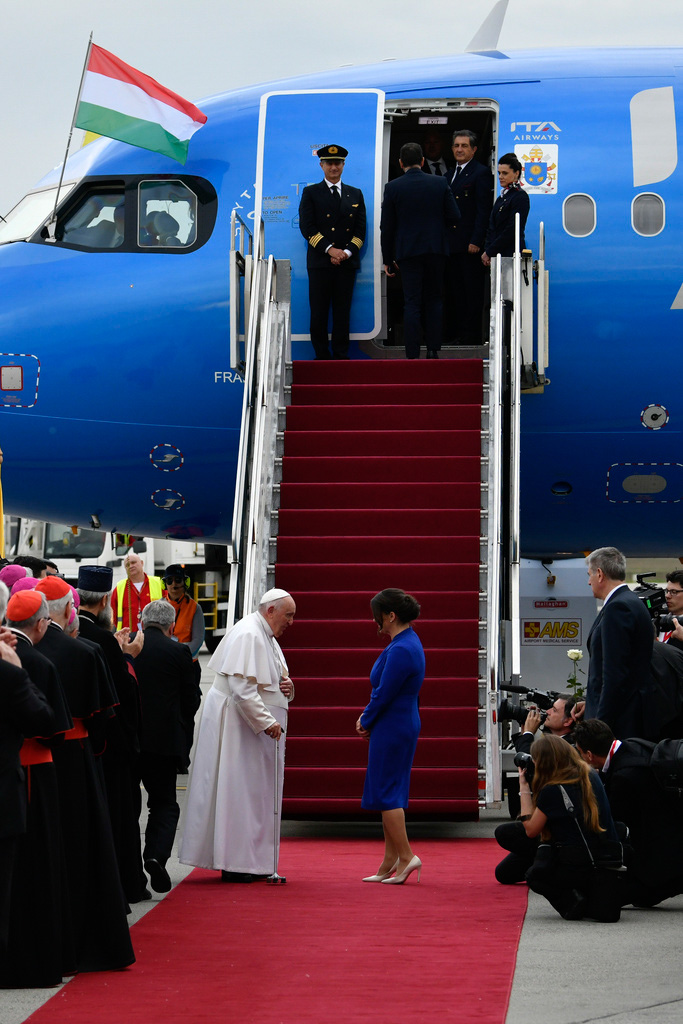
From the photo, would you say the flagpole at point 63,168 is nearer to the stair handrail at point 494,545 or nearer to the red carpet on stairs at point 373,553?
the red carpet on stairs at point 373,553

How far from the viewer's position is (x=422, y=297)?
425 inches

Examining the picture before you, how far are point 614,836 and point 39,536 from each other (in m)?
19.5

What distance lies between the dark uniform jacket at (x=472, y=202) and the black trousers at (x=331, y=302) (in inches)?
42.5

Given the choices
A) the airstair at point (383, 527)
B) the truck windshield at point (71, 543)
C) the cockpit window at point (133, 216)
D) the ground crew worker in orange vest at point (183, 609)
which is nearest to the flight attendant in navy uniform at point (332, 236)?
the airstair at point (383, 527)

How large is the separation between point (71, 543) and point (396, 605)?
18300mm

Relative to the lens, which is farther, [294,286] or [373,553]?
[294,286]

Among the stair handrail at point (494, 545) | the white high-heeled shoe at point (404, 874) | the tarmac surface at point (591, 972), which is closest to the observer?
the tarmac surface at point (591, 972)

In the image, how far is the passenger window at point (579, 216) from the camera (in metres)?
10.6

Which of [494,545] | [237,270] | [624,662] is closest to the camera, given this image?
[624,662]

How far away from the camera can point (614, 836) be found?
662 centimetres

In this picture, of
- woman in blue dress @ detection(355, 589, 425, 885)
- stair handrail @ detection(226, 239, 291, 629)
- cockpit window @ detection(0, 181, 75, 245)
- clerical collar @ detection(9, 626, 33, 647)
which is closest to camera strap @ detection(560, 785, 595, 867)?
woman in blue dress @ detection(355, 589, 425, 885)

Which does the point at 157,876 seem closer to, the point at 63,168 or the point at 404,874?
the point at 404,874

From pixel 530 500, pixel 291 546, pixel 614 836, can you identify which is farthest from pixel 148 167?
pixel 614 836

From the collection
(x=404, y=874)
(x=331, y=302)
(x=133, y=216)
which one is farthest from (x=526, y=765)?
(x=133, y=216)
